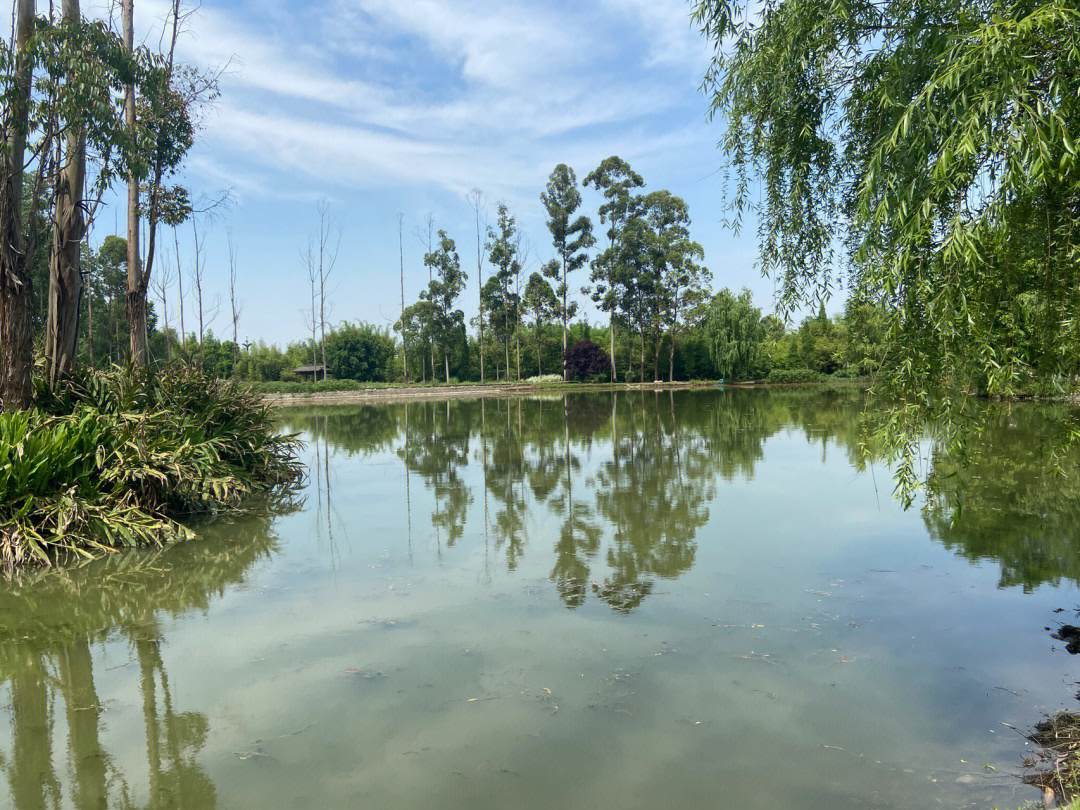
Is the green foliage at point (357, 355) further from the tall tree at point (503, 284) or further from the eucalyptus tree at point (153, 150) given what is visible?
the eucalyptus tree at point (153, 150)

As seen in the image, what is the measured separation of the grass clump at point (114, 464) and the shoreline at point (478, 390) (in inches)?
973

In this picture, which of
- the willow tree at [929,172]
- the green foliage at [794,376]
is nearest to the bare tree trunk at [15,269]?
the willow tree at [929,172]

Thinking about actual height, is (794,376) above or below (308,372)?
below

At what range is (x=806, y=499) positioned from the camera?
8.52 meters

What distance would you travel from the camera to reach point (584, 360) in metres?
46.0

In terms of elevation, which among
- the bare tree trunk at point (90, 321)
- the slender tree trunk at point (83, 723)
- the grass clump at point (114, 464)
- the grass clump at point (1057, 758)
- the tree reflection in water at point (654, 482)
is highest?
the bare tree trunk at point (90, 321)

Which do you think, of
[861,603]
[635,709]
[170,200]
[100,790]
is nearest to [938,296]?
[635,709]

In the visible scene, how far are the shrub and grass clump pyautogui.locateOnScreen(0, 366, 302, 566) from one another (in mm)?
36531

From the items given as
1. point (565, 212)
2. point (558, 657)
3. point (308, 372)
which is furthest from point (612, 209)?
point (558, 657)

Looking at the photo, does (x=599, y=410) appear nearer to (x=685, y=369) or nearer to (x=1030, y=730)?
(x=1030, y=730)

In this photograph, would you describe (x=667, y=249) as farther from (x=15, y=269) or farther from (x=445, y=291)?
(x=15, y=269)

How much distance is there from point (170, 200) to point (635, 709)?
12.9m

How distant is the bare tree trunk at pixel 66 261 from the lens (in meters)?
8.53

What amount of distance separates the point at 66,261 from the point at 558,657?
8064mm
